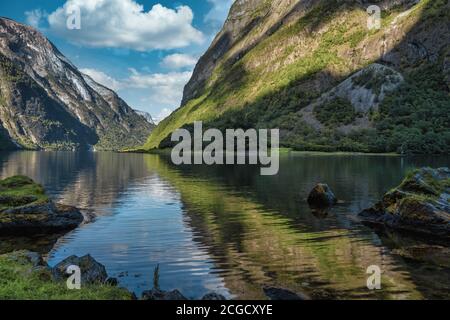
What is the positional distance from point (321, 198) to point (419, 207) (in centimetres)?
1697

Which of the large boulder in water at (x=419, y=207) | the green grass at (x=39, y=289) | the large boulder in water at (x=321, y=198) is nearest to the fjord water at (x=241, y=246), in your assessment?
the large boulder in water at (x=321, y=198)

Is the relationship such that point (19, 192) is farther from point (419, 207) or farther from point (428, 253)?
point (419, 207)

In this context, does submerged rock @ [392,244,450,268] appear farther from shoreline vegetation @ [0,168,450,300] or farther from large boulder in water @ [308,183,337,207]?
large boulder in water @ [308,183,337,207]

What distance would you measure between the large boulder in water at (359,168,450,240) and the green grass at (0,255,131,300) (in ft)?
94.1

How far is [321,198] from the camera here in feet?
189

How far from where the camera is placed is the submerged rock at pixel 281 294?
2300cm

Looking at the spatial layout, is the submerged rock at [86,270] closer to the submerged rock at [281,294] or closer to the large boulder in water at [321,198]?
the submerged rock at [281,294]

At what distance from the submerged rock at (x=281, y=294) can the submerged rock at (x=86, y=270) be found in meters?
9.16

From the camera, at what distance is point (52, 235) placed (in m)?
41.0

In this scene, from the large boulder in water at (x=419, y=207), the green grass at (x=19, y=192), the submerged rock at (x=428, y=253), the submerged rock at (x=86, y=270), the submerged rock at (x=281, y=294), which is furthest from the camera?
the green grass at (x=19, y=192)

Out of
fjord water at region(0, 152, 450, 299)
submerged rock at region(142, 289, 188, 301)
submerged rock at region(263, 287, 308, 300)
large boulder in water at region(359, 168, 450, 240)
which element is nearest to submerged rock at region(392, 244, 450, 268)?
fjord water at region(0, 152, 450, 299)
